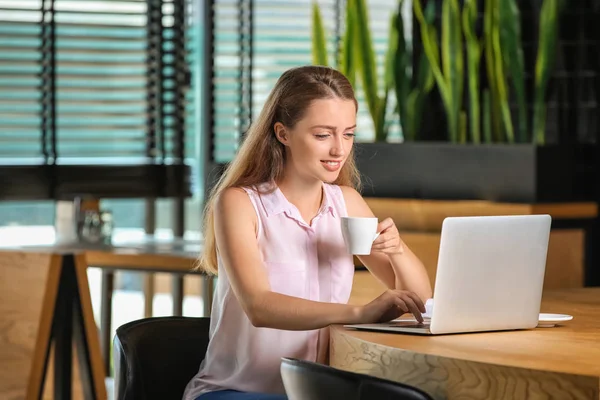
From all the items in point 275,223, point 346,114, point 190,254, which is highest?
point 346,114

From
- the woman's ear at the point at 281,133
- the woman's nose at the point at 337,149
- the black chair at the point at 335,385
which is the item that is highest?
the woman's ear at the point at 281,133

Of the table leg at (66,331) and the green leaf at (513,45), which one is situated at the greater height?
the green leaf at (513,45)

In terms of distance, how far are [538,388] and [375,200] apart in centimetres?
312

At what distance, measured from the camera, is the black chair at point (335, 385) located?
5.19 feet

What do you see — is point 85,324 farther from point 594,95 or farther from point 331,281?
point 594,95

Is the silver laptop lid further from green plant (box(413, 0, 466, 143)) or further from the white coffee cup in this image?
green plant (box(413, 0, 466, 143))

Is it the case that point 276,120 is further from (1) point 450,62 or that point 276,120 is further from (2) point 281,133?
(1) point 450,62

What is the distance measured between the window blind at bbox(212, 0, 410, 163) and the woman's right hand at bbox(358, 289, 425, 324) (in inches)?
137

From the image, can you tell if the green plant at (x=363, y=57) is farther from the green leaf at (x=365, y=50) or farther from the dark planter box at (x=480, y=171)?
the dark planter box at (x=480, y=171)

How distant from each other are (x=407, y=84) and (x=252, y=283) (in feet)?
10.3

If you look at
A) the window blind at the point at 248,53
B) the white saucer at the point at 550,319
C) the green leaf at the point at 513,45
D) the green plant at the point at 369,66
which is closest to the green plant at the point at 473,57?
the green leaf at the point at 513,45

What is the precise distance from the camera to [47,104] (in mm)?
4898

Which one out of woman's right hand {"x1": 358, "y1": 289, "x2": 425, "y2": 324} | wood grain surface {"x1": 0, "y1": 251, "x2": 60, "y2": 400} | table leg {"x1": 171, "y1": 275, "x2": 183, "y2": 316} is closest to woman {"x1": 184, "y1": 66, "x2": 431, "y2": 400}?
woman's right hand {"x1": 358, "y1": 289, "x2": 425, "y2": 324}

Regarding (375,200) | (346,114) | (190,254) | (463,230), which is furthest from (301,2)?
(463,230)
